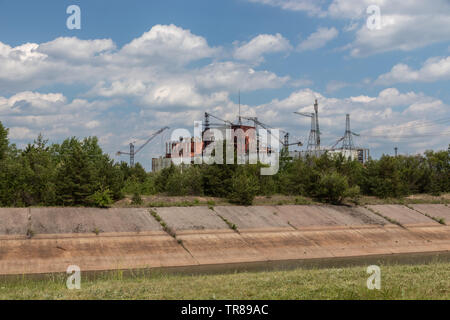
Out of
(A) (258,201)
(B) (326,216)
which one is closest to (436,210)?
(B) (326,216)

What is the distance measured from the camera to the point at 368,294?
12.5m

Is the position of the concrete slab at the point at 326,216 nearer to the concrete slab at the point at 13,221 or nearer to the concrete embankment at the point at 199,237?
the concrete embankment at the point at 199,237

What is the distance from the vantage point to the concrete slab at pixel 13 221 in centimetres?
3531

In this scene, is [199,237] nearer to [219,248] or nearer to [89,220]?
[219,248]

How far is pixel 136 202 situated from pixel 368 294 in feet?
121

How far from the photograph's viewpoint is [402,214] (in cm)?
5475

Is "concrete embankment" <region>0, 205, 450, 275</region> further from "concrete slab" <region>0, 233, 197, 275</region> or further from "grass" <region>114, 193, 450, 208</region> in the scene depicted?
"grass" <region>114, 193, 450, 208</region>

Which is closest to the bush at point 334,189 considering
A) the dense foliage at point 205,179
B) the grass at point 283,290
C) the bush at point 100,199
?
the dense foliage at point 205,179

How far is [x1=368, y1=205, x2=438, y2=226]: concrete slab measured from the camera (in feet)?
172

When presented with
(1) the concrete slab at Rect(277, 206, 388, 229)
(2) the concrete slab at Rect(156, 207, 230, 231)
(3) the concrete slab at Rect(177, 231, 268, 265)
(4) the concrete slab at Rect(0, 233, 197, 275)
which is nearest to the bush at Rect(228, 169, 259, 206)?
(1) the concrete slab at Rect(277, 206, 388, 229)

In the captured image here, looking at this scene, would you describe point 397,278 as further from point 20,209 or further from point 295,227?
point 20,209

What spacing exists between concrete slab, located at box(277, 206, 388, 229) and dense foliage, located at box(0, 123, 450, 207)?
3200mm
